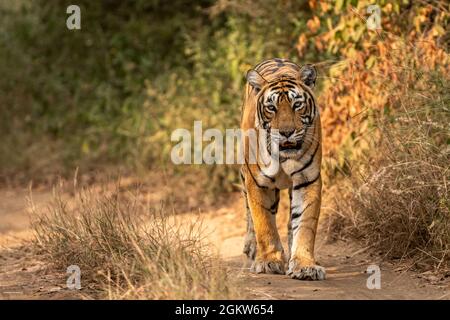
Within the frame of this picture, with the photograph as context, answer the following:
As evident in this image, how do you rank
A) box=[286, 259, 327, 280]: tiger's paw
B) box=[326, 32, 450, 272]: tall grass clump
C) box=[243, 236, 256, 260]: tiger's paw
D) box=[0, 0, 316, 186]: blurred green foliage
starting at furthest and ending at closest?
box=[0, 0, 316, 186]: blurred green foliage
box=[243, 236, 256, 260]: tiger's paw
box=[326, 32, 450, 272]: tall grass clump
box=[286, 259, 327, 280]: tiger's paw

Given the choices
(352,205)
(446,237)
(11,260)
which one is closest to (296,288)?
(446,237)

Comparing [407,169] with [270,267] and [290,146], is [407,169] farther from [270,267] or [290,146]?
[270,267]

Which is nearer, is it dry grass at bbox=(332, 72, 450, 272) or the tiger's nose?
the tiger's nose

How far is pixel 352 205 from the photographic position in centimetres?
804

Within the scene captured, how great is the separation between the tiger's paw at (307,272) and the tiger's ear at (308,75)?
1410 mm

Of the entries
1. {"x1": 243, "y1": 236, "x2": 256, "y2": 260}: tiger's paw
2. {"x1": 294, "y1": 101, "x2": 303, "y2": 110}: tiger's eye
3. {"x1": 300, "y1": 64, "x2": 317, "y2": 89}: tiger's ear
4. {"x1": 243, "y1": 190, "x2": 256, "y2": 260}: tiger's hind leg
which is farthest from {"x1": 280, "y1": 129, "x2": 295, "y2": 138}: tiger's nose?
{"x1": 243, "y1": 236, "x2": 256, "y2": 260}: tiger's paw

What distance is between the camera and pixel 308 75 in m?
7.01

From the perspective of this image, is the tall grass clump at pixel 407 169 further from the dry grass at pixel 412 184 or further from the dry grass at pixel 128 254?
the dry grass at pixel 128 254

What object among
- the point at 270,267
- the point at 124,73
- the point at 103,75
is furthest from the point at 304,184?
the point at 103,75

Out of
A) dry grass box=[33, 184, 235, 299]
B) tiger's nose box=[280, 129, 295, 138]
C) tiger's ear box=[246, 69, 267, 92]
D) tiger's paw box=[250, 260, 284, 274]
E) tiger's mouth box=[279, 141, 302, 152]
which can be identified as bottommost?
tiger's paw box=[250, 260, 284, 274]

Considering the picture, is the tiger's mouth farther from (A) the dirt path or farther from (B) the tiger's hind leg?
(B) the tiger's hind leg

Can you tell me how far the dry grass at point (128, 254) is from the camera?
5.48 meters

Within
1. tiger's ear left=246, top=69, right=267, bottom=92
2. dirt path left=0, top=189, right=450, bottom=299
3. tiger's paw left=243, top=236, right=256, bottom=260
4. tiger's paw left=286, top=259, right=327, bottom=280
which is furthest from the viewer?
tiger's paw left=243, top=236, right=256, bottom=260

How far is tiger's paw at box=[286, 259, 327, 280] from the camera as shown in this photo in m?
6.52
